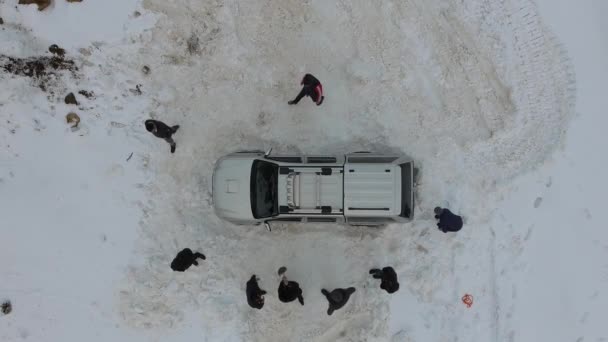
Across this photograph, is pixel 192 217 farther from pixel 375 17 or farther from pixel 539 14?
pixel 539 14

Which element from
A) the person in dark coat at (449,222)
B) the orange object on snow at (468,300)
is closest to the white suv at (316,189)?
the person in dark coat at (449,222)

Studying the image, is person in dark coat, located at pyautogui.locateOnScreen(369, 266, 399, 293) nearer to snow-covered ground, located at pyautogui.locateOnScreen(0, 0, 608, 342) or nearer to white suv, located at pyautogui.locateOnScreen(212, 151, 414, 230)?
snow-covered ground, located at pyautogui.locateOnScreen(0, 0, 608, 342)

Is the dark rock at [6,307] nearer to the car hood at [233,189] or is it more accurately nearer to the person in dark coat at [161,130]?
the person in dark coat at [161,130]

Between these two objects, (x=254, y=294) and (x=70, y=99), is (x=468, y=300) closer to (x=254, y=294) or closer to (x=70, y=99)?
(x=254, y=294)

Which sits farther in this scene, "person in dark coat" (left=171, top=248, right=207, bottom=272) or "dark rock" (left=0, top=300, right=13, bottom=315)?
"dark rock" (left=0, top=300, right=13, bottom=315)

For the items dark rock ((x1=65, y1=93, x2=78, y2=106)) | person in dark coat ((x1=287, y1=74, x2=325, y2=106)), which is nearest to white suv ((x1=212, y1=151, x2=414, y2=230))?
person in dark coat ((x1=287, y1=74, x2=325, y2=106))

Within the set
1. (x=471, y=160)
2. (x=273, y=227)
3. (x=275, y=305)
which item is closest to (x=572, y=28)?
(x=471, y=160)

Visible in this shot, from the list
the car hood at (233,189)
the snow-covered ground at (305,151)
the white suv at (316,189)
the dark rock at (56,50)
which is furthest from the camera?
the dark rock at (56,50)
